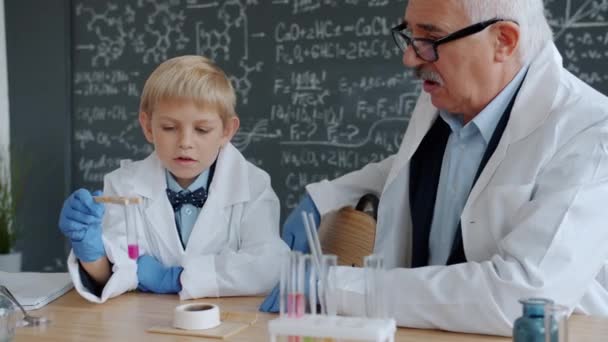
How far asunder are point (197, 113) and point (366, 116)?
5.99ft

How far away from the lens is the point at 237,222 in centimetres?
196

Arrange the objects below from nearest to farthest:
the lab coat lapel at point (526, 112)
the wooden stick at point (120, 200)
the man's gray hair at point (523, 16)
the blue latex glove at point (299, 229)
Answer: the wooden stick at point (120, 200), the lab coat lapel at point (526, 112), the man's gray hair at point (523, 16), the blue latex glove at point (299, 229)

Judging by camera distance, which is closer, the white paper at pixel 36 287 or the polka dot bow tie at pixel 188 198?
the white paper at pixel 36 287

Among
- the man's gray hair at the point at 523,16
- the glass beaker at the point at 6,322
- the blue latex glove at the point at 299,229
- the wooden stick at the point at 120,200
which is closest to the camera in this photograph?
the glass beaker at the point at 6,322

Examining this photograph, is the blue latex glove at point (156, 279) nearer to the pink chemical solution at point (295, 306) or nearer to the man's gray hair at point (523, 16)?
the pink chemical solution at point (295, 306)

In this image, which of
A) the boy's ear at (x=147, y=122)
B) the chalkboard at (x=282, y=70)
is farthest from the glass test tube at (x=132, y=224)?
the chalkboard at (x=282, y=70)

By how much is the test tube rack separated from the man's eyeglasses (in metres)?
0.82

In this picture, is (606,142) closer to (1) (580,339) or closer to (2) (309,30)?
(1) (580,339)

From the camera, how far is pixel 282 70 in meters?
3.86

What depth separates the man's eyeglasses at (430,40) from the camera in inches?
68.1

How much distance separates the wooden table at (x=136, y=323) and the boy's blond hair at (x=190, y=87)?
0.52 meters

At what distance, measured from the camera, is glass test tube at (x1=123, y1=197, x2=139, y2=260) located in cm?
152

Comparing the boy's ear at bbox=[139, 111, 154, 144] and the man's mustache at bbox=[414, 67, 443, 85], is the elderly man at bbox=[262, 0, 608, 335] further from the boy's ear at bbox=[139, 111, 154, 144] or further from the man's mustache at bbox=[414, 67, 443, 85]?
the boy's ear at bbox=[139, 111, 154, 144]

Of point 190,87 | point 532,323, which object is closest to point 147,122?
point 190,87
